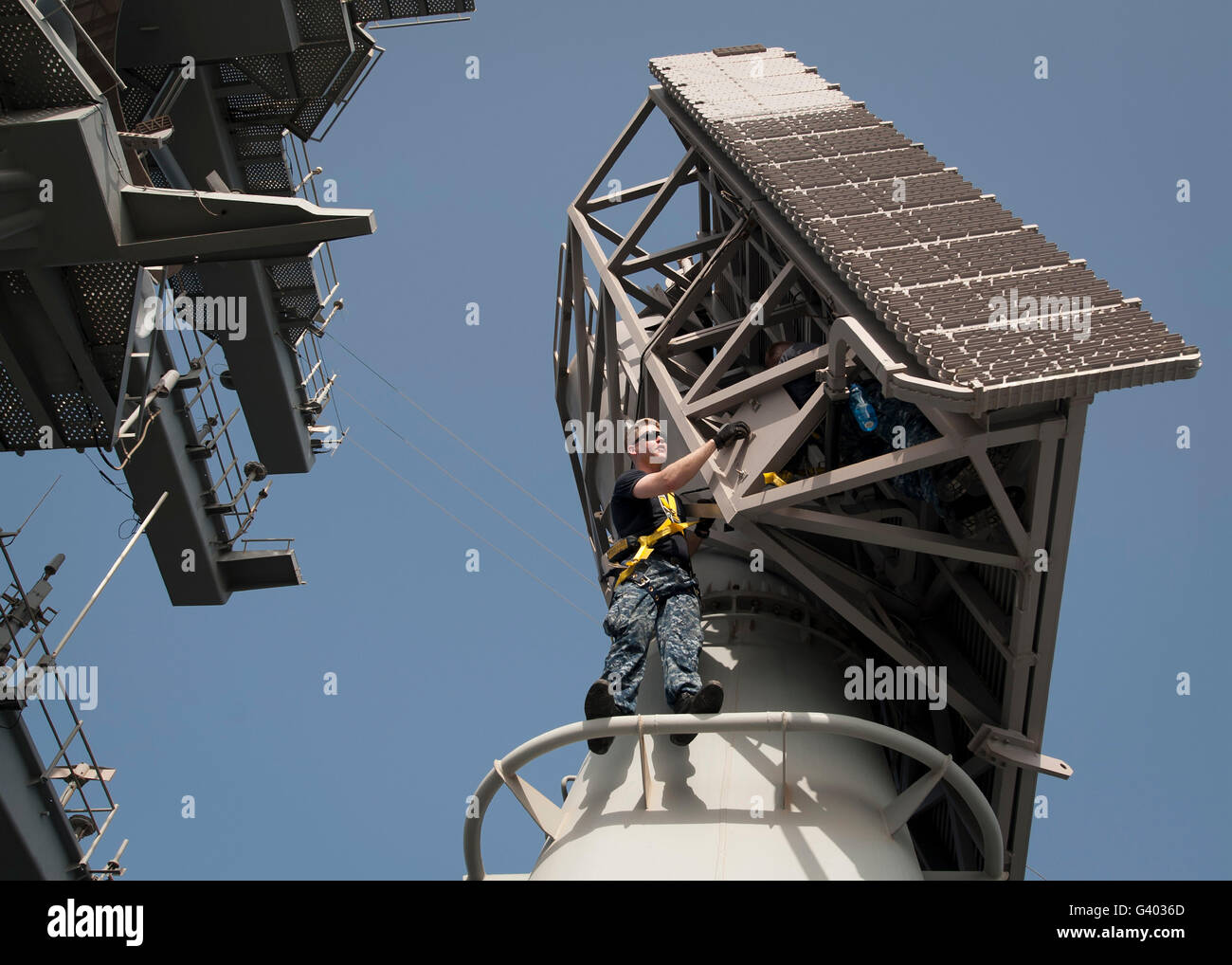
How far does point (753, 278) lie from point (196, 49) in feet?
26.2

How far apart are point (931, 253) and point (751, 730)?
439 cm

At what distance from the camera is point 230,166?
19312mm

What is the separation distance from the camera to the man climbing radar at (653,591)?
962 centimetres

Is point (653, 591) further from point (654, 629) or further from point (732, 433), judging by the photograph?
point (732, 433)

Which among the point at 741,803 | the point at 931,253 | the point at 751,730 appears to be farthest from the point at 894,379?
the point at 741,803

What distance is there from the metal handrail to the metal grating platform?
2.50 m

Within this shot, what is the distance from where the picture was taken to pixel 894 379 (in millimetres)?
9141

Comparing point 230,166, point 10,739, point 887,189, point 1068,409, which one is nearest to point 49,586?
point 10,739

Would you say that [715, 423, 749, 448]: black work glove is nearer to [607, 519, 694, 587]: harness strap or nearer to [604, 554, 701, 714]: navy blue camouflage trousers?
[607, 519, 694, 587]: harness strap

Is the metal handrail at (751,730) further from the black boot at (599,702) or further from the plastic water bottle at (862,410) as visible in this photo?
the plastic water bottle at (862,410)

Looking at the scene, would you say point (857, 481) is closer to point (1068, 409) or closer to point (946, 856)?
point (1068, 409)

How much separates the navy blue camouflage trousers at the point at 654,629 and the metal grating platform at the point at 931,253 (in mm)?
2819

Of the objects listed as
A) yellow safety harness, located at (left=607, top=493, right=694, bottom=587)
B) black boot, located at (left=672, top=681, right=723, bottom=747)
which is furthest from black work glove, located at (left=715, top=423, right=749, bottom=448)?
black boot, located at (left=672, top=681, right=723, bottom=747)

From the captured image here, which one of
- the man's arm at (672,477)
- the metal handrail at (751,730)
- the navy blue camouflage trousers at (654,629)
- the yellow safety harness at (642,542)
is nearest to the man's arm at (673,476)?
the man's arm at (672,477)
